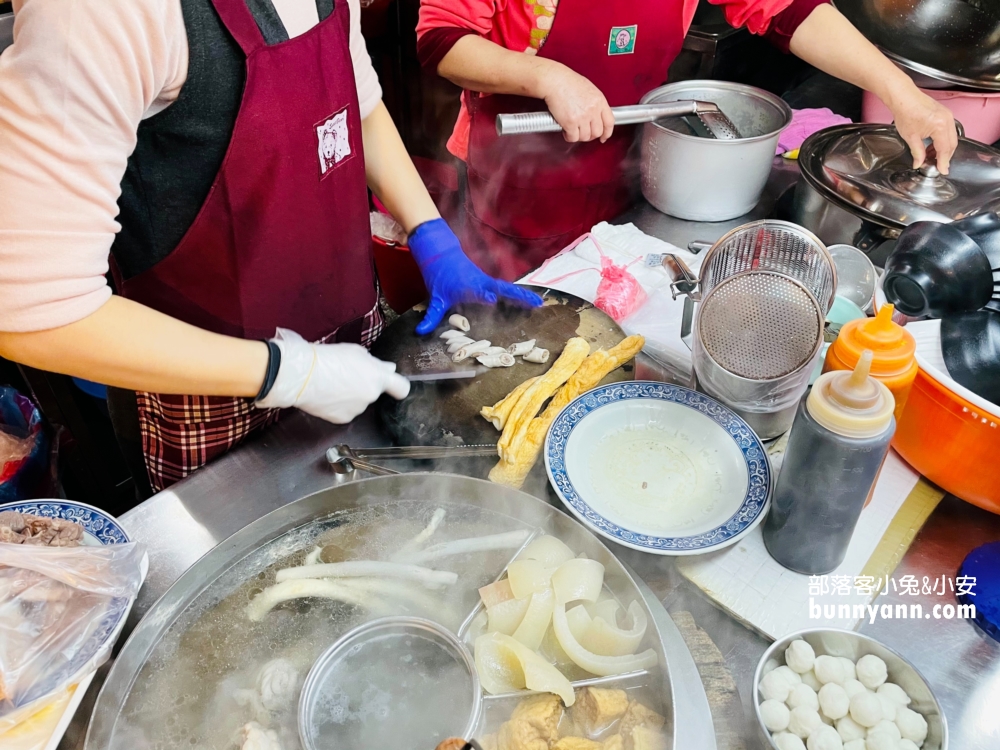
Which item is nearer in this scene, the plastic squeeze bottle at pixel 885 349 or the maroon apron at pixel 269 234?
the plastic squeeze bottle at pixel 885 349

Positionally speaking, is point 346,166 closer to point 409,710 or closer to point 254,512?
point 254,512

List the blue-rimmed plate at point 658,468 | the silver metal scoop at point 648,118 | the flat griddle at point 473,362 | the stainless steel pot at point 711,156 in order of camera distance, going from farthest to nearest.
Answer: the stainless steel pot at point 711,156 < the silver metal scoop at point 648,118 < the flat griddle at point 473,362 < the blue-rimmed plate at point 658,468

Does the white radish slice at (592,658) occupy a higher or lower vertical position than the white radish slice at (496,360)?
higher

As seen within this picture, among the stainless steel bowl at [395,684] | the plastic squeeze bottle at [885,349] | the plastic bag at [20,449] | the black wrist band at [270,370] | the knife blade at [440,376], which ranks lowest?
the plastic bag at [20,449]

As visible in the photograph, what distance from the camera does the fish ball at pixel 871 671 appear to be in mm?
1099

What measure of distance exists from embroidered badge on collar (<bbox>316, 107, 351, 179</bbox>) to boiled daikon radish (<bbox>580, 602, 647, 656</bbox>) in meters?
1.15

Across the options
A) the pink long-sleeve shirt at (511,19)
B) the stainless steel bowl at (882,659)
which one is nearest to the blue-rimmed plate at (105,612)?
the stainless steel bowl at (882,659)

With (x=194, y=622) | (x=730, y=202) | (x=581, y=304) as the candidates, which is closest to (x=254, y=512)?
(x=194, y=622)

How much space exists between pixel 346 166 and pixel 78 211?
685 millimetres

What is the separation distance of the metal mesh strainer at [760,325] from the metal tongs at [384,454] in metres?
0.54

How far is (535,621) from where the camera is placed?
1169 millimetres

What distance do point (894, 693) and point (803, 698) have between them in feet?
0.47

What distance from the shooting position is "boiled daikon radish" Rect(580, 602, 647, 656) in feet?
3.60

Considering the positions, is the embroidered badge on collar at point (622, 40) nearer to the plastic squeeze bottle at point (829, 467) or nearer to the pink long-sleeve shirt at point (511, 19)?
the pink long-sleeve shirt at point (511, 19)
